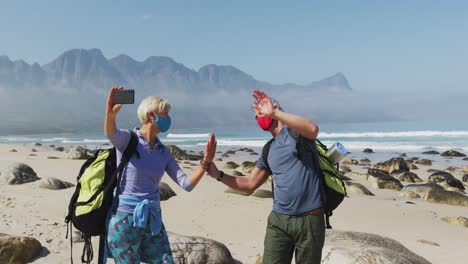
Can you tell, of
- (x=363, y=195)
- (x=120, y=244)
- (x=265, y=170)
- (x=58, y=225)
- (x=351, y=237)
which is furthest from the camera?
(x=363, y=195)

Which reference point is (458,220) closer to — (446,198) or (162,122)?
(446,198)

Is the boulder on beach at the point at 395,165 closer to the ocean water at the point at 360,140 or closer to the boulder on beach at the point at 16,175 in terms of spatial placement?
the ocean water at the point at 360,140

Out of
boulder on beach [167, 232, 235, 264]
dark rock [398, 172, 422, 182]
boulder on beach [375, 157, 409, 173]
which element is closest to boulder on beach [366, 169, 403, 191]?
dark rock [398, 172, 422, 182]

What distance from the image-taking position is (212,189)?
13.1m

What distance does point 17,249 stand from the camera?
631 centimetres

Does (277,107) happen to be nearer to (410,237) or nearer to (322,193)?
(322,193)

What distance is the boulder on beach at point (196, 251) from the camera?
606 cm

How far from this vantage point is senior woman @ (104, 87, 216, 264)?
12.5 feet

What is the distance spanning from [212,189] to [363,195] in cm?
482

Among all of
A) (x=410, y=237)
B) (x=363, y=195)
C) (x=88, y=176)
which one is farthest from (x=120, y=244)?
(x=363, y=195)

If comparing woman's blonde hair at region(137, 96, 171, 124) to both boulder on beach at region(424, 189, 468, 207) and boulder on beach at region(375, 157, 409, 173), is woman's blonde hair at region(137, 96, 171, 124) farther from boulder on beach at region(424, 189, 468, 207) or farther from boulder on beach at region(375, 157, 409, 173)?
boulder on beach at region(375, 157, 409, 173)

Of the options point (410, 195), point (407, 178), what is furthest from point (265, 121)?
point (407, 178)

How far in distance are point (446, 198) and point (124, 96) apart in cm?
1204

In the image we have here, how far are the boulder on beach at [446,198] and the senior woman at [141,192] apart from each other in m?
11.2
